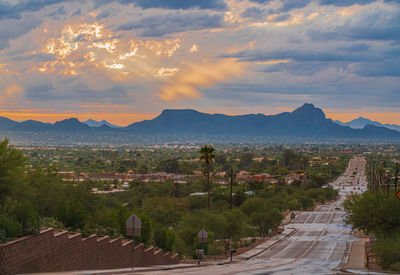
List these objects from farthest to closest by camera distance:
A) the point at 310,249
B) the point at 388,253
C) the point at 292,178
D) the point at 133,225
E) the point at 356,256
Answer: the point at 292,178 → the point at 310,249 → the point at 356,256 → the point at 388,253 → the point at 133,225

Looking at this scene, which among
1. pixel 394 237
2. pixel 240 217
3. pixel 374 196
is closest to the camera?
pixel 394 237

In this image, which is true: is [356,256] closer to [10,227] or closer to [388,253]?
[388,253]

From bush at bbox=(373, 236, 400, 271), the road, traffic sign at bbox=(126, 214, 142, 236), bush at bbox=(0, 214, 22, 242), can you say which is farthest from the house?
bush at bbox=(0, 214, 22, 242)

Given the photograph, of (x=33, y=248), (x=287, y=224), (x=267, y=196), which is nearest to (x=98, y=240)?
(x=33, y=248)

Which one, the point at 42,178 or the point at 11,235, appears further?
the point at 42,178

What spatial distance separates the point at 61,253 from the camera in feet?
62.4

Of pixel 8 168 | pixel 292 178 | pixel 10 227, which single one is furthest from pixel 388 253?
pixel 292 178

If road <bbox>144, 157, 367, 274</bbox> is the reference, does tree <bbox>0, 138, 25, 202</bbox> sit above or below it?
above

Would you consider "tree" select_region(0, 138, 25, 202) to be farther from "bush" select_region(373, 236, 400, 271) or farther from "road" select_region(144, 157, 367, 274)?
"bush" select_region(373, 236, 400, 271)

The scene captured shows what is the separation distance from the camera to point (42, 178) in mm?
44156

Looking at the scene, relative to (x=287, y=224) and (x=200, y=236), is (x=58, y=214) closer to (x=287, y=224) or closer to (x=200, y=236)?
(x=200, y=236)

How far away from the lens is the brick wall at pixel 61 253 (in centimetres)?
1620

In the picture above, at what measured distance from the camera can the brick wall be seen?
53.2 feet

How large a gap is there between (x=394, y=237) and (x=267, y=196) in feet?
254
